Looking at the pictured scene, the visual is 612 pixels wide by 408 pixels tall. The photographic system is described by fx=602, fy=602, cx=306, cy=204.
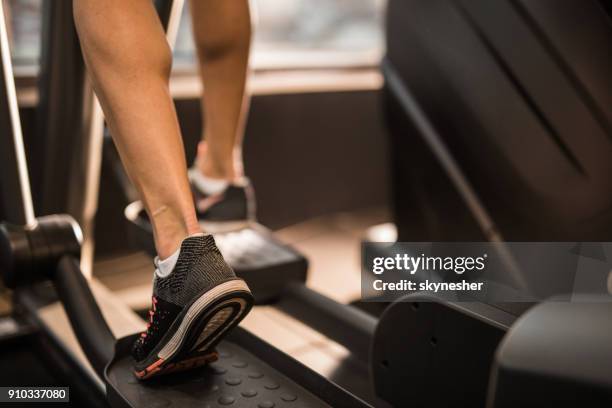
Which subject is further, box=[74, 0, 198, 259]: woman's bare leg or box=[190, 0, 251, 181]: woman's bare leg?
box=[190, 0, 251, 181]: woman's bare leg

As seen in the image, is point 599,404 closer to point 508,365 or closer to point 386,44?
point 508,365

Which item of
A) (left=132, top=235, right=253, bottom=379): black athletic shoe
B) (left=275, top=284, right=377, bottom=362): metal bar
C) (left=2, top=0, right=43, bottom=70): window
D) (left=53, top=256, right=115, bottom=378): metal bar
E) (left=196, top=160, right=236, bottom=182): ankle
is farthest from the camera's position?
(left=2, top=0, right=43, bottom=70): window

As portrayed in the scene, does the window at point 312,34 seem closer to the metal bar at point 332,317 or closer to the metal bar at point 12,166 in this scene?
the metal bar at point 12,166

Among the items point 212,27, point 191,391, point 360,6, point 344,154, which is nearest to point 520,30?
point 212,27

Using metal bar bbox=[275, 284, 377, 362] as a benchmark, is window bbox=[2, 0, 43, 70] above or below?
above

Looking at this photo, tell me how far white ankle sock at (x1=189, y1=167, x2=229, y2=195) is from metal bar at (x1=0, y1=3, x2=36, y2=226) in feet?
1.20

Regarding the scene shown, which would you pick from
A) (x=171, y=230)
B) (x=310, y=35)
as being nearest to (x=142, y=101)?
(x=171, y=230)

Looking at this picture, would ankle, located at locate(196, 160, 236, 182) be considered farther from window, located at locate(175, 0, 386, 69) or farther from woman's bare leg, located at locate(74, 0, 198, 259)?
window, located at locate(175, 0, 386, 69)

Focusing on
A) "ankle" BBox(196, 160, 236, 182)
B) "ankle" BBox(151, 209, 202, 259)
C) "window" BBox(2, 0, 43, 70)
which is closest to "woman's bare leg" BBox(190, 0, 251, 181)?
"ankle" BBox(196, 160, 236, 182)

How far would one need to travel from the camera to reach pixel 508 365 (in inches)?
18.4

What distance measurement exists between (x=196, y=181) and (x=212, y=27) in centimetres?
36

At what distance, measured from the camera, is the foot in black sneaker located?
1.39m

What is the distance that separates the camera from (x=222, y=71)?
52.0 inches

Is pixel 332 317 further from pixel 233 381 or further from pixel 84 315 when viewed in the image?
pixel 84 315
